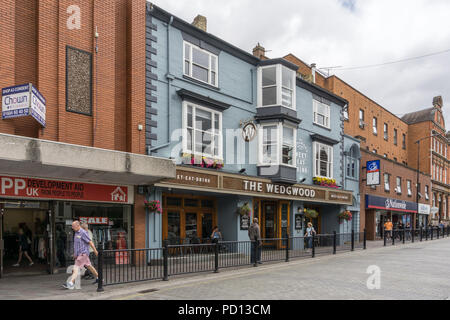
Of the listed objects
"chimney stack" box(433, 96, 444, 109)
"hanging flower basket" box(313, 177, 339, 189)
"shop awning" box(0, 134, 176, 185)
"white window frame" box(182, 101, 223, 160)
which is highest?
"chimney stack" box(433, 96, 444, 109)

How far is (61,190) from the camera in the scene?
12578mm

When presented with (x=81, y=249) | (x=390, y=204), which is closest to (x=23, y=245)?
(x=81, y=249)

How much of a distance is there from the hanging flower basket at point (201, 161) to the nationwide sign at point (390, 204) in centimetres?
1666

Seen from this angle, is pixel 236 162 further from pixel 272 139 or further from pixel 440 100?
pixel 440 100

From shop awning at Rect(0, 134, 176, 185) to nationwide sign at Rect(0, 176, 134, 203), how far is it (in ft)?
0.74

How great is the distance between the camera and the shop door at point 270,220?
71.8 ft

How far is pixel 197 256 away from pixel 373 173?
20.3 metres

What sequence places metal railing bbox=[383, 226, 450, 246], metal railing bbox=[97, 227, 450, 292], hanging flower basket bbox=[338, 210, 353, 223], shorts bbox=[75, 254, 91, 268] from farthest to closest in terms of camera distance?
metal railing bbox=[383, 226, 450, 246]
hanging flower basket bbox=[338, 210, 353, 223]
metal railing bbox=[97, 227, 450, 292]
shorts bbox=[75, 254, 91, 268]

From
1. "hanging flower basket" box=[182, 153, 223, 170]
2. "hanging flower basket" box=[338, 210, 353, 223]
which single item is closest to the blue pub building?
"hanging flower basket" box=[182, 153, 223, 170]

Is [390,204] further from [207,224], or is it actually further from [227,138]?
[227,138]

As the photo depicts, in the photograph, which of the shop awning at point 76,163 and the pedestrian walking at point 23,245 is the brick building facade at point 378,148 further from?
the pedestrian walking at point 23,245

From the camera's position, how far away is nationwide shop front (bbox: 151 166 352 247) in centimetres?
1570

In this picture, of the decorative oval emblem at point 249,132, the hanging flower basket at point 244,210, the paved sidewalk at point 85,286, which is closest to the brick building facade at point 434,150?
the decorative oval emblem at point 249,132

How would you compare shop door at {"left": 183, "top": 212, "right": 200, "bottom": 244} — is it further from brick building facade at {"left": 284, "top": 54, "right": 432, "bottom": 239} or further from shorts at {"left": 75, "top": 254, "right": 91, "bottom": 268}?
brick building facade at {"left": 284, "top": 54, "right": 432, "bottom": 239}
